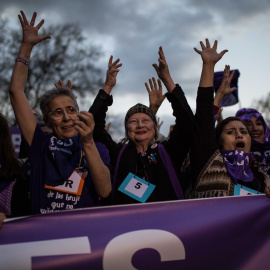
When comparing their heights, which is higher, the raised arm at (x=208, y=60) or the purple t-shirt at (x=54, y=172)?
the raised arm at (x=208, y=60)

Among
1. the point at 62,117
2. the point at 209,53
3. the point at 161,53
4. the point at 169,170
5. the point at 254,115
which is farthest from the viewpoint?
the point at 254,115

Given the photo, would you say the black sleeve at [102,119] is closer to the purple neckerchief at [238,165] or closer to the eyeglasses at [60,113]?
the eyeglasses at [60,113]

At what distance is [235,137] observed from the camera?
3291mm

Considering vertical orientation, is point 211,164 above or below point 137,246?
above

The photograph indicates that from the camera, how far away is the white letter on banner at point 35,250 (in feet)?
6.54

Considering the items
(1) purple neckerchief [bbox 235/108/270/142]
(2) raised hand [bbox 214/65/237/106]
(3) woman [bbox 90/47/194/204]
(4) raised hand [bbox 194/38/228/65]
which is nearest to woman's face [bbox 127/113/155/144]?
(3) woman [bbox 90/47/194/204]

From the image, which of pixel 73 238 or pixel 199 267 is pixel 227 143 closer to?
pixel 199 267

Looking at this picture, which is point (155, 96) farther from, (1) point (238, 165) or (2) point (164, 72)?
(1) point (238, 165)

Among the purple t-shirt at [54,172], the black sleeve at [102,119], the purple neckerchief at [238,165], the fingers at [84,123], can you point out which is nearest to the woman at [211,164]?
the purple neckerchief at [238,165]

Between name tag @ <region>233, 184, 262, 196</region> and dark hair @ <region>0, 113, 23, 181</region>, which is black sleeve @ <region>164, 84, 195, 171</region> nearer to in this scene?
name tag @ <region>233, 184, 262, 196</region>

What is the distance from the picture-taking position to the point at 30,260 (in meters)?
2.00

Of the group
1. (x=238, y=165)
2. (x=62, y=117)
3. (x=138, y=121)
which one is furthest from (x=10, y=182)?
(x=238, y=165)

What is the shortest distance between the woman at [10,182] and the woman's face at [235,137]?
1662 millimetres

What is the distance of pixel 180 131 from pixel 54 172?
1014 mm
